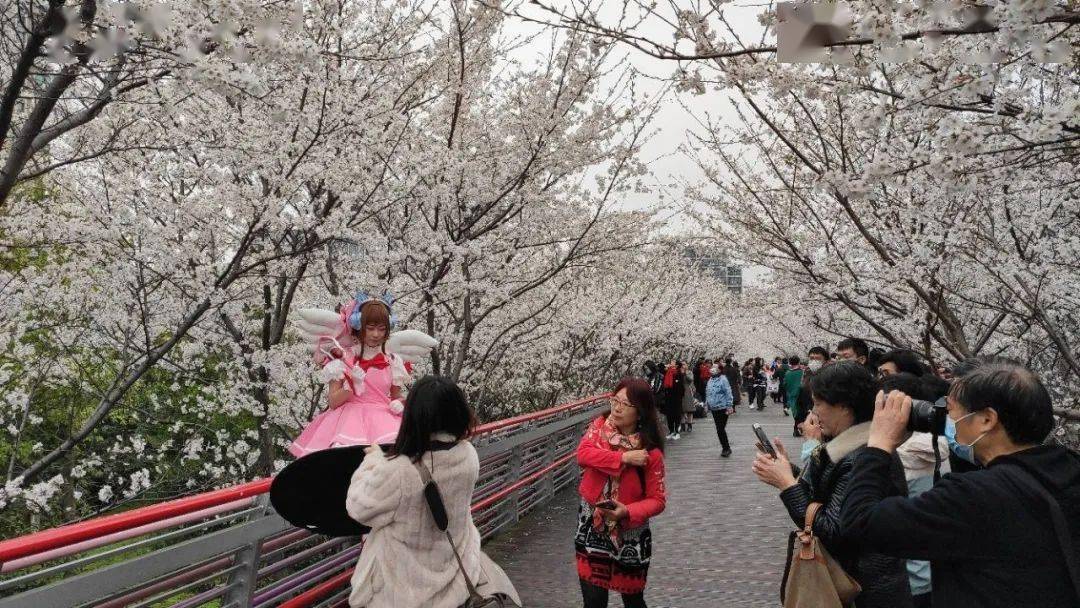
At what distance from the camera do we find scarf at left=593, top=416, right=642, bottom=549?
4.62m

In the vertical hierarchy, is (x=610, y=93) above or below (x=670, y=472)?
above

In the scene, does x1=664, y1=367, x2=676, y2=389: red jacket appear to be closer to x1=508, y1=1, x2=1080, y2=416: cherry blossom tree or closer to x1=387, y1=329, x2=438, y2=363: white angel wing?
x1=508, y1=1, x2=1080, y2=416: cherry blossom tree

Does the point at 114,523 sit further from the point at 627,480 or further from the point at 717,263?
the point at 717,263

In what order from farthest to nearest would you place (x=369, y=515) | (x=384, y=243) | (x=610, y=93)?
1. (x=610, y=93)
2. (x=384, y=243)
3. (x=369, y=515)

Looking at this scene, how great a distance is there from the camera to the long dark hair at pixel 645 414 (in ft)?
15.6

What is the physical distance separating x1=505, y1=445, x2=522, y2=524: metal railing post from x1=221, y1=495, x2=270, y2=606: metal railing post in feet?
16.2

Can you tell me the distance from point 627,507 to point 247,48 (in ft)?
10.8

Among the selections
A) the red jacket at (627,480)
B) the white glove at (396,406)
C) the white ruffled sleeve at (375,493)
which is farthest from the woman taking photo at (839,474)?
the white glove at (396,406)

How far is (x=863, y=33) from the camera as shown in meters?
3.65

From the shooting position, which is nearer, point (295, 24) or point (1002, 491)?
point (1002, 491)

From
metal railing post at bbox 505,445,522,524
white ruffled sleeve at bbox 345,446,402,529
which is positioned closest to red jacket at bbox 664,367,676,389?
metal railing post at bbox 505,445,522,524

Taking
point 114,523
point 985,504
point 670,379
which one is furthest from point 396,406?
point 670,379

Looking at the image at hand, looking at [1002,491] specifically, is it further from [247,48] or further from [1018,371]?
[247,48]

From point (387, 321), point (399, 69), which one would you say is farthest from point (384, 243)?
point (387, 321)
